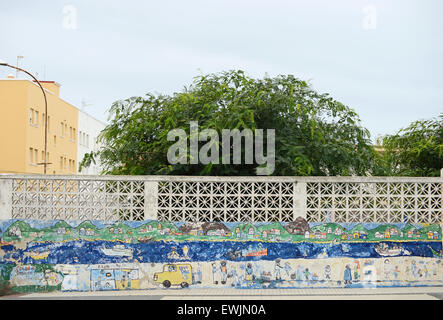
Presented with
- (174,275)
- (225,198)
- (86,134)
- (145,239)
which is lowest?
(174,275)

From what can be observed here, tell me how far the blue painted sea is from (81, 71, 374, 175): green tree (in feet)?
5.61

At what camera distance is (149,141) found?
46.1ft

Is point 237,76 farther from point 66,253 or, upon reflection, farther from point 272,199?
point 66,253

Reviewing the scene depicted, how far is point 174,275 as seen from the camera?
36.9 feet

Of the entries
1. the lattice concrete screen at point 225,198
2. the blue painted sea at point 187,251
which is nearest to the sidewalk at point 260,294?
the blue painted sea at point 187,251

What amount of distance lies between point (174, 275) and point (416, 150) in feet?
29.0

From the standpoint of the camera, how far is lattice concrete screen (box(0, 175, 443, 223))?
1125 centimetres

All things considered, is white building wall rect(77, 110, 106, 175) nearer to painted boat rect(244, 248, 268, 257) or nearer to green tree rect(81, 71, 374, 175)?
green tree rect(81, 71, 374, 175)

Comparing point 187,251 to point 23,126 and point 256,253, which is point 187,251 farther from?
point 23,126

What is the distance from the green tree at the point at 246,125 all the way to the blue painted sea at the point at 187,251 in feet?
5.61

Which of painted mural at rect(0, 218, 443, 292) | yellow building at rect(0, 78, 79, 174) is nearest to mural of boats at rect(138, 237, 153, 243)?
painted mural at rect(0, 218, 443, 292)

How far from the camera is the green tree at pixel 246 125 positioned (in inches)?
500

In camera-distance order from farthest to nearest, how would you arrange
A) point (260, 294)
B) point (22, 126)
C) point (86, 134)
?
point (86, 134) → point (22, 126) → point (260, 294)

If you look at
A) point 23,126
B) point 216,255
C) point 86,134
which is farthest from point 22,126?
point 216,255
